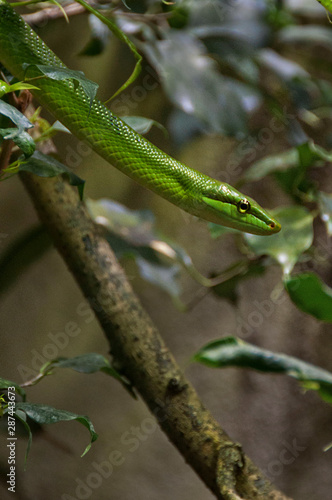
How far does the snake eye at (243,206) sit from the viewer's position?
1366 millimetres

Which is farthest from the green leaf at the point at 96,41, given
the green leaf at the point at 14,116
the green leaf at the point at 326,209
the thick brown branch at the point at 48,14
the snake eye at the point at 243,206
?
the green leaf at the point at 14,116

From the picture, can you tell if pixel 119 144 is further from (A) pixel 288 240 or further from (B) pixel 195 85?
(B) pixel 195 85

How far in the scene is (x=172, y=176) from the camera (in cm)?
129

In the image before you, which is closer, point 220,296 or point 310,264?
point 220,296

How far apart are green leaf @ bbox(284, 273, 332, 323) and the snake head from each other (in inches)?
7.0

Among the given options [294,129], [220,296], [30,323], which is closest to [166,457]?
[30,323]

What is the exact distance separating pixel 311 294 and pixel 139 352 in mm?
471

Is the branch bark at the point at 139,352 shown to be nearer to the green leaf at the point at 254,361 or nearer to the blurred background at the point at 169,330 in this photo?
the green leaf at the point at 254,361

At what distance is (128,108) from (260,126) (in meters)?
0.75

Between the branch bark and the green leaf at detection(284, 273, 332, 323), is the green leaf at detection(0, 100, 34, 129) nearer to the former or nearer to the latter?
the branch bark

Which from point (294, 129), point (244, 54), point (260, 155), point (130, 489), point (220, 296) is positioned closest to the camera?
point (220, 296)

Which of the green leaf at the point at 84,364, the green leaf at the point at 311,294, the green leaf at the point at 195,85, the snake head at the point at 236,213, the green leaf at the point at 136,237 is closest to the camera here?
the green leaf at the point at 84,364

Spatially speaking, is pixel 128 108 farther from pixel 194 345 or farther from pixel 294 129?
pixel 194 345

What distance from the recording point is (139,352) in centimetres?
129
